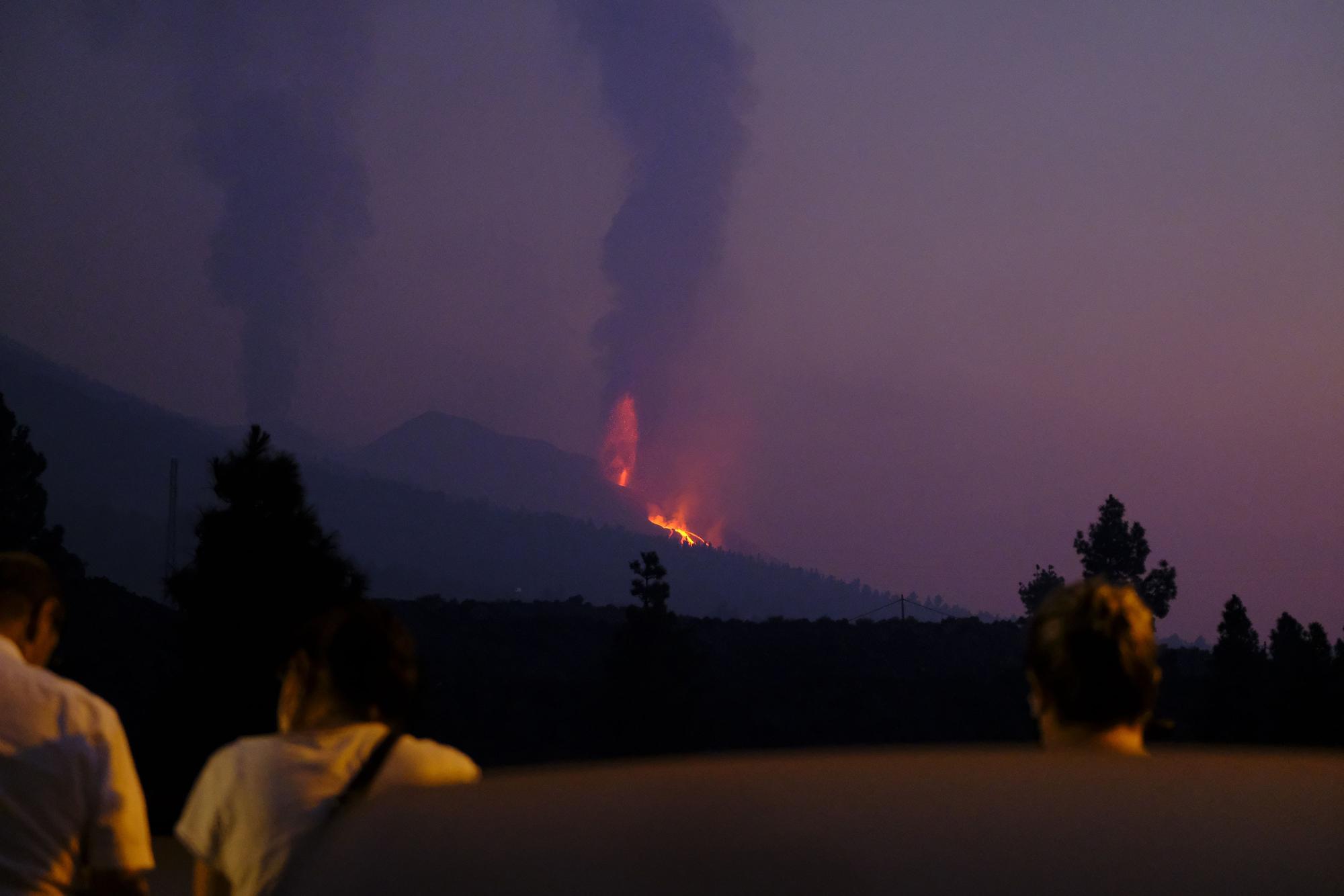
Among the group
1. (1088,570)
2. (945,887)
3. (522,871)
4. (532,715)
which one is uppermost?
(1088,570)

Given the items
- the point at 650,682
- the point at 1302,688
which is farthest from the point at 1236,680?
the point at 650,682

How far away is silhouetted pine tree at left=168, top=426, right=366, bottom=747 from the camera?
22328 mm

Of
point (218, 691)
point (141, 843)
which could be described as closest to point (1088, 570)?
point (218, 691)

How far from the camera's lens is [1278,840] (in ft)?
5.30

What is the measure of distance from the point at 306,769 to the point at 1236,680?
5333 cm

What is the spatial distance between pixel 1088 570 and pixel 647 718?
31.1 metres

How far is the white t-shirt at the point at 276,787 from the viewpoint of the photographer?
123 inches

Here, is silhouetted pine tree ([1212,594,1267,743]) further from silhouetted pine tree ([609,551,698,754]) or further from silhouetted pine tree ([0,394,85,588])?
silhouetted pine tree ([0,394,85,588])

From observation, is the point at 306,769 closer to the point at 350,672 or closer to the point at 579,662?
the point at 350,672

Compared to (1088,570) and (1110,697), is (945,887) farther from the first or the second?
(1088,570)

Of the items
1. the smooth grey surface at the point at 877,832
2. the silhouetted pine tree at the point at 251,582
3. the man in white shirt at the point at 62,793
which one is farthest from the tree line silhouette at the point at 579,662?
the man in white shirt at the point at 62,793

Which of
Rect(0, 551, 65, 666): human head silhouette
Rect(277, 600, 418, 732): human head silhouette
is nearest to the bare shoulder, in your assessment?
Rect(277, 600, 418, 732): human head silhouette

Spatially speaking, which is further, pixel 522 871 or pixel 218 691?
pixel 218 691

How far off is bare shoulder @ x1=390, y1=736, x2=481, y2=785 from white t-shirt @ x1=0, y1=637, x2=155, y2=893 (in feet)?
4.10
